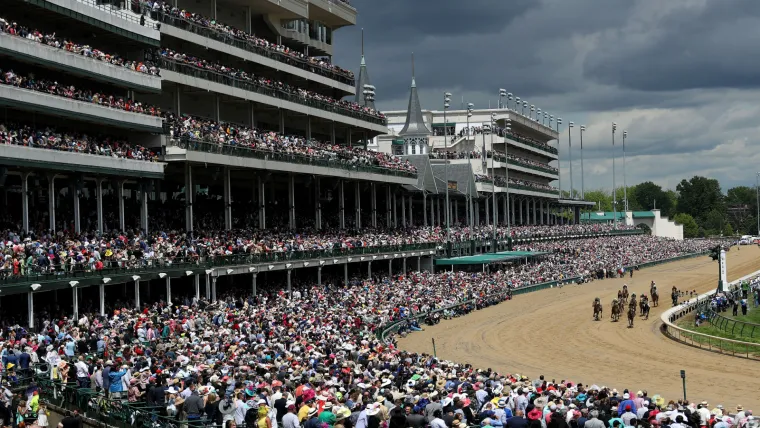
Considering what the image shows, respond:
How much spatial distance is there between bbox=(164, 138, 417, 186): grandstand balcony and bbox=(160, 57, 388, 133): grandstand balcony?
312cm

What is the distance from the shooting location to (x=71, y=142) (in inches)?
1352

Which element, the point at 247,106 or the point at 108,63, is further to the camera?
the point at 247,106

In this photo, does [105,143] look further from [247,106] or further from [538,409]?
[538,409]

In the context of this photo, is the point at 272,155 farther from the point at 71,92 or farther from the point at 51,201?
the point at 51,201

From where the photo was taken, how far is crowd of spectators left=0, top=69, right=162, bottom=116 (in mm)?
31844

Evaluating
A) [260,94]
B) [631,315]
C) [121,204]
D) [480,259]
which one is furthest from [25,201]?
[480,259]

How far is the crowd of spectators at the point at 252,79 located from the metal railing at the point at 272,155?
12.6ft

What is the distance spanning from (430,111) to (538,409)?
9118 cm

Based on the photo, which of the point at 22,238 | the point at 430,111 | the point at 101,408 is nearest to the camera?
the point at 101,408

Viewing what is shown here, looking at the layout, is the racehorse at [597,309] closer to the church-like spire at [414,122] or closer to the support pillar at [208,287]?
the support pillar at [208,287]

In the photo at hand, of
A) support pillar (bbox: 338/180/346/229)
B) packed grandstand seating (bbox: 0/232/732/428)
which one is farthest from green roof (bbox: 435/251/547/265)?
packed grandstand seating (bbox: 0/232/732/428)

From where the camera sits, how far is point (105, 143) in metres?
36.7

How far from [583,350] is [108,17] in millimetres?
23147

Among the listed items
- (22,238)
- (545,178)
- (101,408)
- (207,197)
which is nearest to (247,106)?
(207,197)
